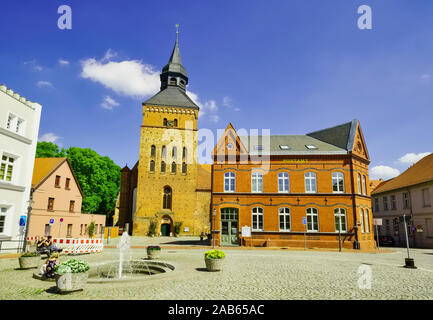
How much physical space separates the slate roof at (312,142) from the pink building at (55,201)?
1989 cm

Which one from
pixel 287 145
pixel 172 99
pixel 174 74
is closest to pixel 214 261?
pixel 287 145

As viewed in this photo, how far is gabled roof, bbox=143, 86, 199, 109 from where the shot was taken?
47.9m

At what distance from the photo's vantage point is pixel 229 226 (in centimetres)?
2667

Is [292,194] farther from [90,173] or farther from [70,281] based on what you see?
[90,173]

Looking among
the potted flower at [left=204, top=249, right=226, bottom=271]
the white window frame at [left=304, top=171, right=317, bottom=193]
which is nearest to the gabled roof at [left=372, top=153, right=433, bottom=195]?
the white window frame at [left=304, top=171, right=317, bottom=193]

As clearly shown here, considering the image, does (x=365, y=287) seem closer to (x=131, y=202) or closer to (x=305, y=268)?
(x=305, y=268)

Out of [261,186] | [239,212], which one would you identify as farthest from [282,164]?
[239,212]

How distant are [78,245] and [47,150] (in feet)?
94.7

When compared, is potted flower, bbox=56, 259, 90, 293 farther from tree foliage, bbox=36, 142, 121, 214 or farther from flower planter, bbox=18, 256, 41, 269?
tree foliage, bbox=36, 142, 121, 214

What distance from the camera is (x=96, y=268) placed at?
1265cm

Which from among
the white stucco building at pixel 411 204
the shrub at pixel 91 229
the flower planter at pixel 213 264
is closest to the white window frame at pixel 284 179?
the white stucco building at pixel 411 204

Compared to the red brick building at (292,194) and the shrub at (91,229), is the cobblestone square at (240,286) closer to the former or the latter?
the red brick building at (292,194)

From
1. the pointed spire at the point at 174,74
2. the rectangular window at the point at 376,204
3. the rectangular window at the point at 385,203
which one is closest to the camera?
the rectangular window at the point at 385,203

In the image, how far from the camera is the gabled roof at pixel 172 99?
157 ft
